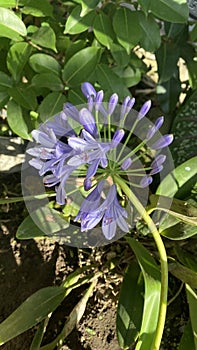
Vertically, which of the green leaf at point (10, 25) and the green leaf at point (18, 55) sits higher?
the green leaf at point (10, 25)

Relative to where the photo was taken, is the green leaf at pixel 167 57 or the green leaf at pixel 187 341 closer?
the green leaf at pixel 187 341

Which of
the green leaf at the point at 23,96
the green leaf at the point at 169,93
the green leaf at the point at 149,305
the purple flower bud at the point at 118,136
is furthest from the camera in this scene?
the green leaf at the point at 169,93

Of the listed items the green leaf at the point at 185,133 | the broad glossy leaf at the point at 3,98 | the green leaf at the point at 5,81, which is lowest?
the green leaf at the point at 185,133

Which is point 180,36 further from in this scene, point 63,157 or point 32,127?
point 63,157

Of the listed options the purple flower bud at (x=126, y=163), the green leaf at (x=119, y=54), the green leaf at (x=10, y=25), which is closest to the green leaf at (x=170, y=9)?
the green leaf at (x=119, y=54)

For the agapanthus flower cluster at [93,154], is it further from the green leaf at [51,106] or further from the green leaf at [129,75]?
the green leaf at [129,75]

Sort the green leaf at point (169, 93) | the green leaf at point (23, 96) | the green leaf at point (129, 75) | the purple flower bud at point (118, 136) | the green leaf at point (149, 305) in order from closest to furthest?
the purple flower bud at point (118, 136) → the green leaf at point (149, 305) → the green leaf at point (23, 96) → the green leaf at point (129, 75) → the green leaf at point (169, 93)

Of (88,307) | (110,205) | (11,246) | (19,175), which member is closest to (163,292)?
(110,205)
